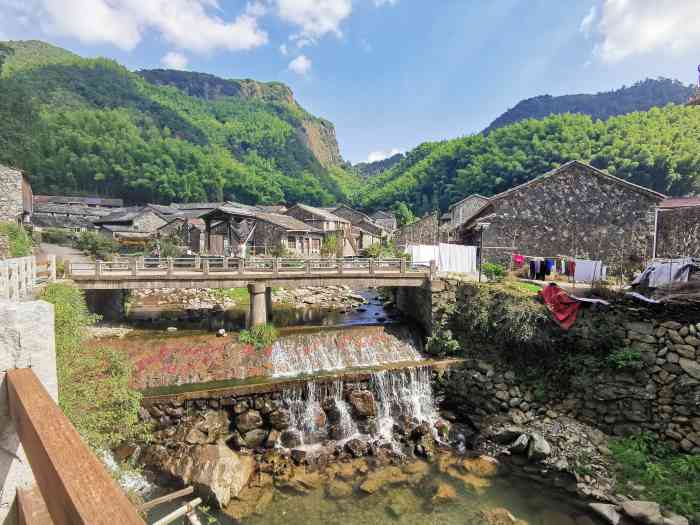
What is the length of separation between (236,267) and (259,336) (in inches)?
186

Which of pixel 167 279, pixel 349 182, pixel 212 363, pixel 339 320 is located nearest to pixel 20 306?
pixel 212 363

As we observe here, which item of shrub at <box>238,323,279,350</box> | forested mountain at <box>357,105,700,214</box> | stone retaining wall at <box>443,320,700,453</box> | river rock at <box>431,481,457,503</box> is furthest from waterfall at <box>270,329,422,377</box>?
forested mountain at <box>357,105,700,214</box>

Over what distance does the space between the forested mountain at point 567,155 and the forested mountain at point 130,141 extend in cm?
3676

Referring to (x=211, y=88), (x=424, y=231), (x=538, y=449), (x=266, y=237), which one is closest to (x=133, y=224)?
(x=266, y=237)

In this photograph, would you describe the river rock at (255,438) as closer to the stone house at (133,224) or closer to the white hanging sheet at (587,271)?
the white hanging sheet at (587,271)

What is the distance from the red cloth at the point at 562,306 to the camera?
1479cm

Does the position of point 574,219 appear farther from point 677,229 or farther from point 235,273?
point 235,273

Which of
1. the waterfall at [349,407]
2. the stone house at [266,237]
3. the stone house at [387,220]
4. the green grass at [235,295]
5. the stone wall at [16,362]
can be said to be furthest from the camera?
the stone house at [387,220]

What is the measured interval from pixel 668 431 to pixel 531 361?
4788mm

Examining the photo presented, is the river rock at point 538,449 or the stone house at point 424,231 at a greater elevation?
the stone house at point 424,231

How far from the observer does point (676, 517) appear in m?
9.81

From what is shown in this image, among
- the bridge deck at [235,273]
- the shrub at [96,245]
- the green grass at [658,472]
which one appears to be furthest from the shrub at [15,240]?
the green grass at [658,472]

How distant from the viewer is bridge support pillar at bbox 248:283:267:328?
1872cm

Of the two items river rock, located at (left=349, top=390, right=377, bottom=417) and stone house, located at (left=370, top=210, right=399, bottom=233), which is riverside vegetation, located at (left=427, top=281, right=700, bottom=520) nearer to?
river rock, located at (left=349, top=390, right=377, bottom=417)
